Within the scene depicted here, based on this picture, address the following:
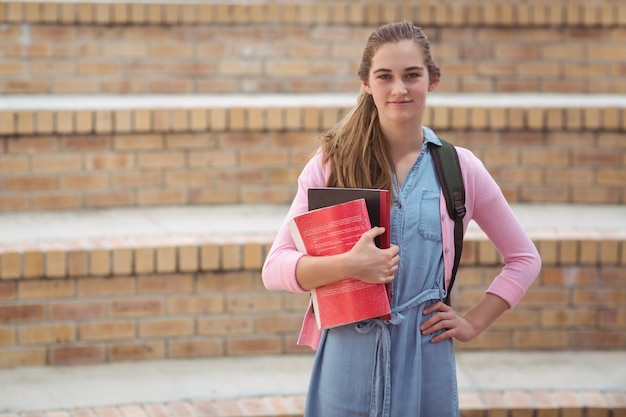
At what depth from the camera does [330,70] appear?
6176 millimetres

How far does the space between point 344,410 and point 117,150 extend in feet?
9.75

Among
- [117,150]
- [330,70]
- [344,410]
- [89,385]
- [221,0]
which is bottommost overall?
[89,385]

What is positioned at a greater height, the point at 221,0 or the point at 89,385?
the point at 221,0

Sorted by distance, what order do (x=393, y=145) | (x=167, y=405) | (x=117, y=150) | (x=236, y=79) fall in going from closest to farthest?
(x=393, y=145) → (x=167, y=405) → (x=117, y=150) → (x=236, y=79)

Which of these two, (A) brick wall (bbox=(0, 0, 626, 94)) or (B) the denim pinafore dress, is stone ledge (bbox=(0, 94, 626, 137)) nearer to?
(A) brick wall (bbox=(0, 0, 626, 94))

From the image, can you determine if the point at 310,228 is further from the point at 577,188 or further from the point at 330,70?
the point at 330,70

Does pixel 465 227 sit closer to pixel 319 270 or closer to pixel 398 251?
pixel 398 251

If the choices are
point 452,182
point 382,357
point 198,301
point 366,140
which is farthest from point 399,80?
point 198,301

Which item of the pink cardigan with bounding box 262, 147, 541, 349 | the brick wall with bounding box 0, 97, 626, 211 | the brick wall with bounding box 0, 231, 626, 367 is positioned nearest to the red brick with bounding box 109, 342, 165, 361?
the brick wall with bounding box 0, 231, 626, 367

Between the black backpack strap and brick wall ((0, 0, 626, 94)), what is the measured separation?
3787mm

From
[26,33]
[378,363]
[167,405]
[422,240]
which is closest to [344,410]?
[378,363]

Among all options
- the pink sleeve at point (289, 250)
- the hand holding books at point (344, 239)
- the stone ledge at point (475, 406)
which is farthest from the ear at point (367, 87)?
the stone ledge at point (475, 406)

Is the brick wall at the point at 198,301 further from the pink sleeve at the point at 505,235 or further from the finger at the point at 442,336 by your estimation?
the finger at the point at 442,336

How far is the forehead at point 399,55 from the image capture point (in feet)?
7.63
